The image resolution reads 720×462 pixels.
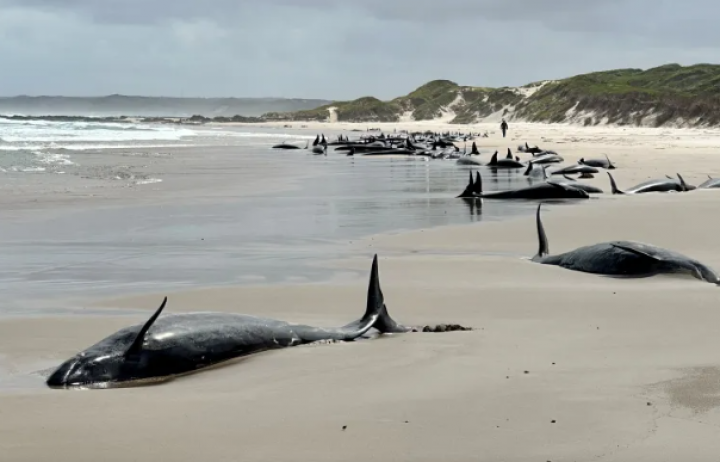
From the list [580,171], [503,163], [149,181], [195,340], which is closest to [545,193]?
[580,171]

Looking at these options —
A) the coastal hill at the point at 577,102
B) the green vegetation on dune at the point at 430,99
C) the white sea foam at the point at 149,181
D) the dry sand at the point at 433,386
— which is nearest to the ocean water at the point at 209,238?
the dry sand at the point at 433,386

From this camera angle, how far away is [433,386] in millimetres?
4246

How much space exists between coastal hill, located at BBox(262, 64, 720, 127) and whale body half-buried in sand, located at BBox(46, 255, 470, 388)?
4930 centimetres

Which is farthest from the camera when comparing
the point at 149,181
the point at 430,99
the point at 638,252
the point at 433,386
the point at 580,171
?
the point at 430,99

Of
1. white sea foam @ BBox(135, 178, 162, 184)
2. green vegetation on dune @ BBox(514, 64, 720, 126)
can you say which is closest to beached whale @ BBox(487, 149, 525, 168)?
white sea foam @ BBox(135, 178, 162, 184)

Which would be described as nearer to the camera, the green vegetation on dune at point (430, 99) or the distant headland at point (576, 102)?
the distant headland at point (576, 102)

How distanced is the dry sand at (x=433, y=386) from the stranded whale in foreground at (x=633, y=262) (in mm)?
186

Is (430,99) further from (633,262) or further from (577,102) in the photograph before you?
(633,262)

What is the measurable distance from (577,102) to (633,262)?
7321 centimetres

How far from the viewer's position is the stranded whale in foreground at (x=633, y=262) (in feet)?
22.9

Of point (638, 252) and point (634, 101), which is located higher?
point (638, 252)

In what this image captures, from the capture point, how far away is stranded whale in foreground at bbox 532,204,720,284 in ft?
22.9

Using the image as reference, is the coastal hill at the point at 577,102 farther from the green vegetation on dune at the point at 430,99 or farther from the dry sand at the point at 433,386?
the dry sand at the point at 433,386

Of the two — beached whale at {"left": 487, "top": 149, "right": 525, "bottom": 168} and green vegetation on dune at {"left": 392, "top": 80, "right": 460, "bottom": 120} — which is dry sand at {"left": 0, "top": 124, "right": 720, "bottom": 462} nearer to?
beached whale at {"left": 487, "top": 149, "right": 525, "bottom": 168}
